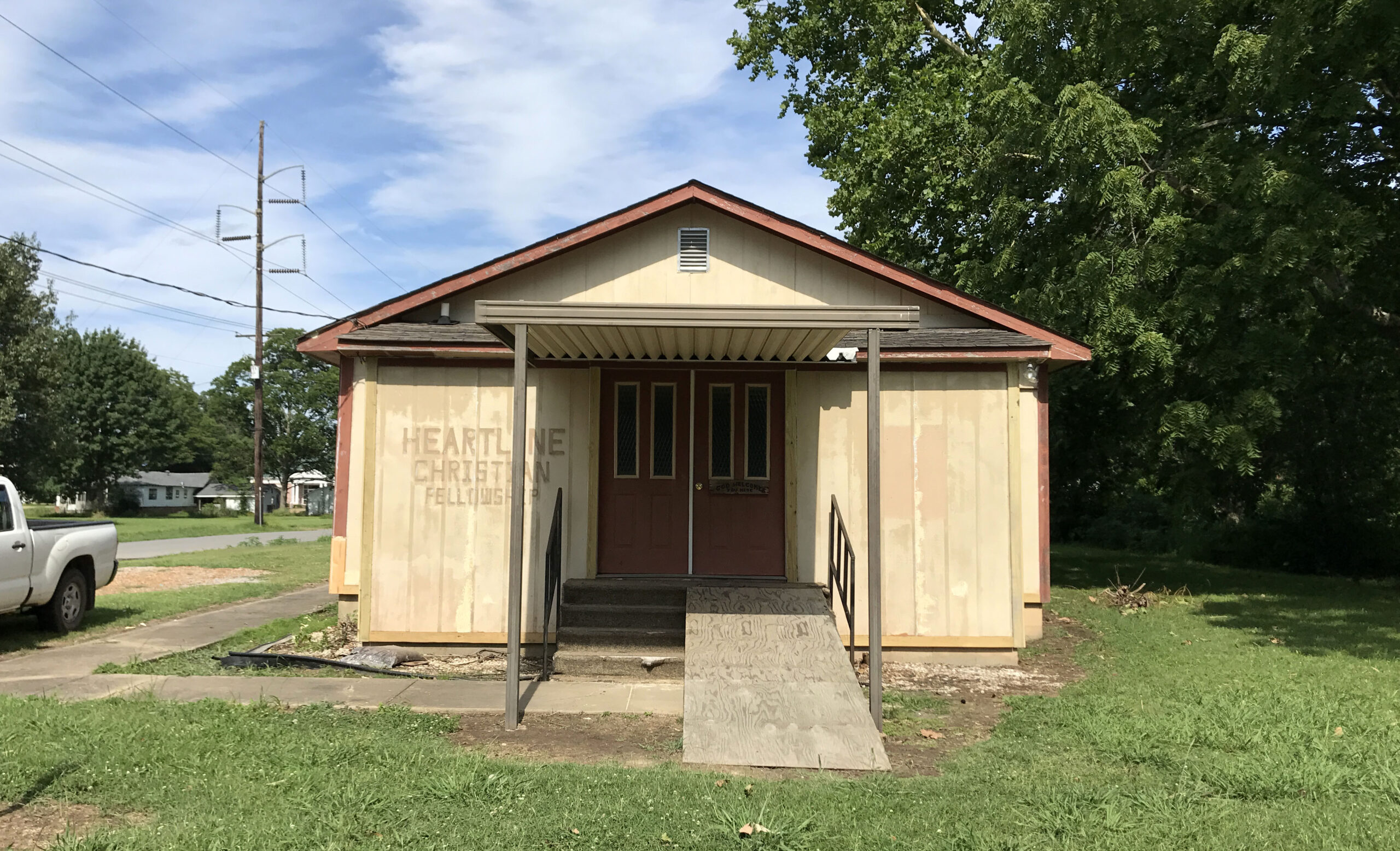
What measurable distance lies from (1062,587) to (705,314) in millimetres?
12692

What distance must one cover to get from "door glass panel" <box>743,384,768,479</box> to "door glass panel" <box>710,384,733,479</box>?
180 mm

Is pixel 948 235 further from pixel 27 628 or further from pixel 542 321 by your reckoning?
pixel 27 628

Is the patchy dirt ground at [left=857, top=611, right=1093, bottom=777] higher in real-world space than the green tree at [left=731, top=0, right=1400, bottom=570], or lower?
lower

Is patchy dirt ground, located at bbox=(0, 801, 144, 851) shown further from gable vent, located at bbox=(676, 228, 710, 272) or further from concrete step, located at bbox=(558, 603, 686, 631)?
gable vent, located at bbox=(676, 228, 710, 272)

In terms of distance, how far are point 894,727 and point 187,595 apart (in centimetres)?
1162

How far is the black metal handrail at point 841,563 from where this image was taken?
8.78 metres

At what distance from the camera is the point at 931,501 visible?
9.58m

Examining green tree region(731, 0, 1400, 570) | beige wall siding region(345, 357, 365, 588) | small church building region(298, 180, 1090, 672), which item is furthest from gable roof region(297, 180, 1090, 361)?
green tree region(731, 0, 1400, 570)

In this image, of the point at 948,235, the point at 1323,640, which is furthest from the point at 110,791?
the point at 948,235

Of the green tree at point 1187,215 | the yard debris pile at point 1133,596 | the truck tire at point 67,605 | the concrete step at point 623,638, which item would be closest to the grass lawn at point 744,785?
the concrete step at point 623,638

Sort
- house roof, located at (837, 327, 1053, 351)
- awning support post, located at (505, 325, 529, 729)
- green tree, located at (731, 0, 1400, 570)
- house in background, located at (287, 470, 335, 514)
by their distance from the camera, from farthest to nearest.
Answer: house in background, located at (287, 470, 335, 514) → green tree, located at (731, 0, 1400, 570) → house roof, located at (837, 327, 1053, 351) → awning support post, located at (505, 325, 529, 729)

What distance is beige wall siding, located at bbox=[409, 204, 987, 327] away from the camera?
9.98 meters

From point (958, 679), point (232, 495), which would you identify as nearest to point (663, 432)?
point (958, 679)

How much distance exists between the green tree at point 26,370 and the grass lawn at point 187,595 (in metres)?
18.7
